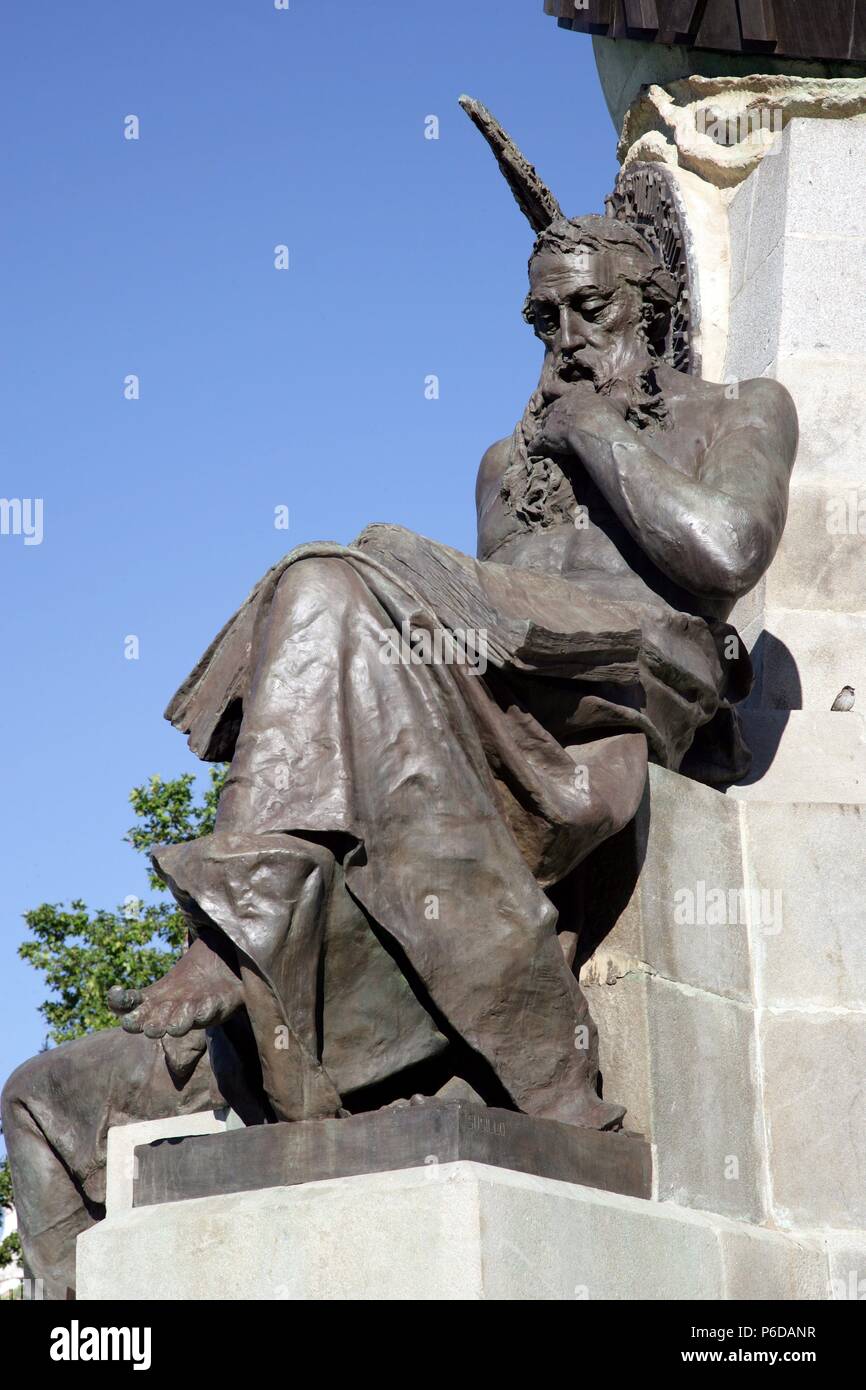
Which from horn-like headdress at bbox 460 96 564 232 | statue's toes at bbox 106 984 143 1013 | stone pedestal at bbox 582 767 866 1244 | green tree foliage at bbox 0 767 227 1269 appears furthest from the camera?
green tree foliage at bbox 0 767 227 1269

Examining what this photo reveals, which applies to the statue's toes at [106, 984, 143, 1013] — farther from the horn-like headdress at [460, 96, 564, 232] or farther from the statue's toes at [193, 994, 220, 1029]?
the horn-like headdress at [460, 96, 564, 232]

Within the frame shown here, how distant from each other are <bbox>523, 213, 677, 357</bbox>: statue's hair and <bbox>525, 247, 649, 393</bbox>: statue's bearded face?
2 centimetres

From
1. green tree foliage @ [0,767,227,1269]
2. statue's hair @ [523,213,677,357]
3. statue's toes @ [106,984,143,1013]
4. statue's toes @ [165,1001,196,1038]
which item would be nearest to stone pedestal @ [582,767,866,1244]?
statue's toes @ [165,1001,196,1038]

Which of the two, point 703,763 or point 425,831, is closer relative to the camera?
point 425,831

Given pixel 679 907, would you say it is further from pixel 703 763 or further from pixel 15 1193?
pixel 15 1193

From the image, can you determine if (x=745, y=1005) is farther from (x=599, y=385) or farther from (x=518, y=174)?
(x=518, y=174)

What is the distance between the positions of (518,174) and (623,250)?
1339 mm

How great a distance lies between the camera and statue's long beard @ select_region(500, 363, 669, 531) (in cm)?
681

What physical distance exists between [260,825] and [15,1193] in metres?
2.53

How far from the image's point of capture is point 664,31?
28.4ft

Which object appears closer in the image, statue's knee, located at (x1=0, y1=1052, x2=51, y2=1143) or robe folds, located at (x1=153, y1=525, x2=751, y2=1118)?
robe folds, located at (x1=153, y1=525, x2=751, y2=1118)

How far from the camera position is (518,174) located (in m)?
8.04

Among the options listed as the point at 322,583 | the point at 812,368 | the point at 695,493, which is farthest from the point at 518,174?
the point at 322,583
